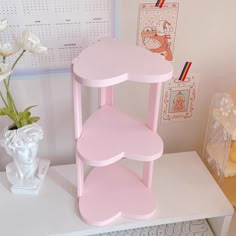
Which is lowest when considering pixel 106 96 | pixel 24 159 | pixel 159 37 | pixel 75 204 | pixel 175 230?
pixel 175 230

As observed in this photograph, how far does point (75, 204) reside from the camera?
3.50 ft

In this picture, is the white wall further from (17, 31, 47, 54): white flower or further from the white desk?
(17, 31, 47, 54): white flower

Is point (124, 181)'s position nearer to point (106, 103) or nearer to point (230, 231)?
point (106, 103)

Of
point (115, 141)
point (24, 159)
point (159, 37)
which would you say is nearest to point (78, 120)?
point (115, 141)

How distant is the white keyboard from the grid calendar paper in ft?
1.84

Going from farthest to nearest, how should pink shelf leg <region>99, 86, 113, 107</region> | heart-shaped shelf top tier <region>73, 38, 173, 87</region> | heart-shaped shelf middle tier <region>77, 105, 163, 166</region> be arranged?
1. pink shelf leg <region>99, 86, 113, 107</region>
2. heart-shaped shelf middle tier <region>77, 105, 163, 166</region>
3. heart-shaped shelf top tier <region>73, 38, 173, 87</region>

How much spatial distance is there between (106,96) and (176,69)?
276 millimetres

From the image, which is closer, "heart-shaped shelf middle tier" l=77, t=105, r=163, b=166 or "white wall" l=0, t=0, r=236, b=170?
"heart-shaped shelf middle tier" l=77, t=105, r=163, b=166

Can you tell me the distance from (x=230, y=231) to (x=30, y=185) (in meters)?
0.67

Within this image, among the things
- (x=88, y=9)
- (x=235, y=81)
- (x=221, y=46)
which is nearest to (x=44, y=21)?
(x=88, y=9)

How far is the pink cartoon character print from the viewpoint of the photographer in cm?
113

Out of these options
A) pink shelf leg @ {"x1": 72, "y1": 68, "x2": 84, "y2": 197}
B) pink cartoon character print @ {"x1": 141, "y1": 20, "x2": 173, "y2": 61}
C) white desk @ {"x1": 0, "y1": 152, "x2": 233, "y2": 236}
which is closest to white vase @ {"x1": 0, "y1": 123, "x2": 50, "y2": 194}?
white desk @ {"x1": 0, "y1": 152, "x2": 233, "y2": 236}

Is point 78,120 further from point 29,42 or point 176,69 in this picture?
point 176,69

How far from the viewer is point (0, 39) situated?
42.0 inches
